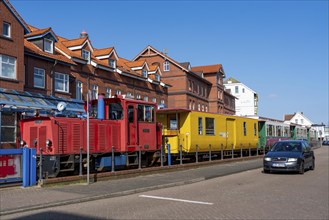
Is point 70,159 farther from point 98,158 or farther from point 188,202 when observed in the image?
point 188,202

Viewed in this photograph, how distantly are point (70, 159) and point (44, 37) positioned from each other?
64.2 feet

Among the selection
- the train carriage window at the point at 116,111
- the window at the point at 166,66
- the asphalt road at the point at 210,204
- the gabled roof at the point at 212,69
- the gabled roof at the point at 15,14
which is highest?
the gabled roof at the point at 212,69

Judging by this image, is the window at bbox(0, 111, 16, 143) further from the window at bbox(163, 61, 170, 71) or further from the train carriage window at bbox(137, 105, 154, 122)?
the window at bbox(163, 61, 170, 71)

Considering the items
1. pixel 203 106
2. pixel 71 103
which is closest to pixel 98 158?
pixel 71 103

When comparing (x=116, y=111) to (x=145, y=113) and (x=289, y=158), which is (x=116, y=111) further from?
(x=289, y=158)

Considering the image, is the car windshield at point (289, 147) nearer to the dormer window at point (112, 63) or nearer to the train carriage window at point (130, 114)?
the train carriage window at point (130, 114)

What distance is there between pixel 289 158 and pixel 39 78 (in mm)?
19688

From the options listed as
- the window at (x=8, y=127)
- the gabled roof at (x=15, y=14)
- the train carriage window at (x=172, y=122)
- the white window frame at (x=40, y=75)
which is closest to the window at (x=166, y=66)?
the white window frame at (x=40, y=75)

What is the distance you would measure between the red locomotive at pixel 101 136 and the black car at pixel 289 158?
521cm

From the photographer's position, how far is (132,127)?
16.2 m

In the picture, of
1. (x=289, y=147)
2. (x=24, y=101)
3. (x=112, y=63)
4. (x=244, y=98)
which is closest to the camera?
(x=289, y=147)

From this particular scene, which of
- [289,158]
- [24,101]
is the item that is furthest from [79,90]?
[289,158]

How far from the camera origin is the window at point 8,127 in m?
21.7

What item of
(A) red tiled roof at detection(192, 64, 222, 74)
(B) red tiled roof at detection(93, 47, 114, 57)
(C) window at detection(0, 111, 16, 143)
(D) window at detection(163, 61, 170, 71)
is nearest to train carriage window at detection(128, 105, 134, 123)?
(C) window at detection(0, 111, 16, 143)
